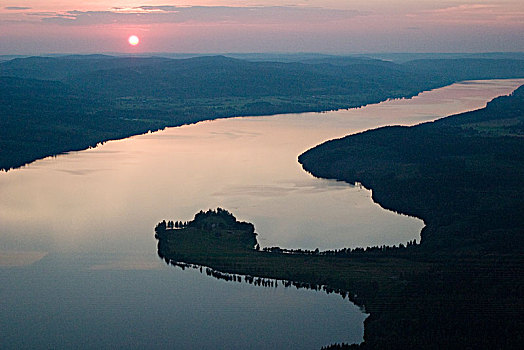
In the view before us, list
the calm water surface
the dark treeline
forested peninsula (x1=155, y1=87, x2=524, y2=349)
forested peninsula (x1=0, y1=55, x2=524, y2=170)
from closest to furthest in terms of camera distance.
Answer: the dark treeline, forested peninsula (x1=155, y1=87, x2=524, y2=349), the calm water surface, forested peninsula (x1=0, y1=55, x2=524, y2=170)

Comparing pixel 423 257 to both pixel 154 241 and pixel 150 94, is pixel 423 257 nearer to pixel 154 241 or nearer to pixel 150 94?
pixel 154 241

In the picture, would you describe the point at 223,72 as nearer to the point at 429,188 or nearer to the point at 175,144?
the point at 175,144

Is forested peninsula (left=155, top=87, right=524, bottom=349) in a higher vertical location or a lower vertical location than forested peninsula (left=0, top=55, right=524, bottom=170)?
lower

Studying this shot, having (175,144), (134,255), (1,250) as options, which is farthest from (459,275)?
(175,144)

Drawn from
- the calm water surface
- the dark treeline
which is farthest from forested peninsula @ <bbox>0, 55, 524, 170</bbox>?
the dark treeline

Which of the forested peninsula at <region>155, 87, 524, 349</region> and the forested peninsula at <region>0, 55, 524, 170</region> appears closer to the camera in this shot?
the forested peninsula at <region>155, 87, 524, 349</region>

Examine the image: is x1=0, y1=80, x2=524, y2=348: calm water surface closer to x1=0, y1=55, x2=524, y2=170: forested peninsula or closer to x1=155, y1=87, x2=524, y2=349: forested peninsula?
x1=155, y1=87, x2=524, y2=349: forested peninsula

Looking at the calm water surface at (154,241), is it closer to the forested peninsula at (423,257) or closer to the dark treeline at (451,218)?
the forested peninsula at (423,257)

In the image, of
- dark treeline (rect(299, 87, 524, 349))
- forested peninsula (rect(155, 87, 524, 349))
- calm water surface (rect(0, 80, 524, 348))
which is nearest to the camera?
dark treeline (rect(299, 87, 524, 349))
